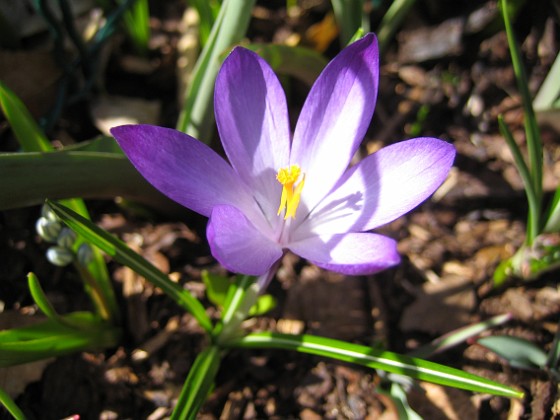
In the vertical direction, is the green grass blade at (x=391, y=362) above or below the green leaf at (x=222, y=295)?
above

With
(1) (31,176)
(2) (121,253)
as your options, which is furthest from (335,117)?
(1) (31,176)

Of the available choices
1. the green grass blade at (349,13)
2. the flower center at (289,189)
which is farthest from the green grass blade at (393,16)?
the flower center at (289,189)

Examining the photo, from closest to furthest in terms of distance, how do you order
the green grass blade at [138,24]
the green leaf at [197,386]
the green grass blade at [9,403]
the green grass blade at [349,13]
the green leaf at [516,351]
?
the green grass blade at [9,403], the green leaf at [197,386], the green leaf at [516,351], the green grass blade at [349,13], the green grass blade at [138,24]

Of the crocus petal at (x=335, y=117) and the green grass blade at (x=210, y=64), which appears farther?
the green grass blade at (x=210, y=64)

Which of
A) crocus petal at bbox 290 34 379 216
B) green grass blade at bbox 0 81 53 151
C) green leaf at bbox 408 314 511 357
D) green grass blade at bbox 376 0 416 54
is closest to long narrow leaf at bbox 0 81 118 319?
green grass blade at bbox 0 81 53 151

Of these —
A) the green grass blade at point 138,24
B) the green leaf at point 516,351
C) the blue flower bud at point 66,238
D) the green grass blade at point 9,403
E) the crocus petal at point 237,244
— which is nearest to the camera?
the crocus petal at point 237,244

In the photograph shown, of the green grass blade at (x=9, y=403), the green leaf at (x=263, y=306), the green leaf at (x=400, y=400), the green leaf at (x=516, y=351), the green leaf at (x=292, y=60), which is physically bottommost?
the green leaf at (x=400, y=400)

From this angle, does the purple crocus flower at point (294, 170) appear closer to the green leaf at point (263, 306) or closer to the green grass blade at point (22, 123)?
the green leaf at point (263, 306)
